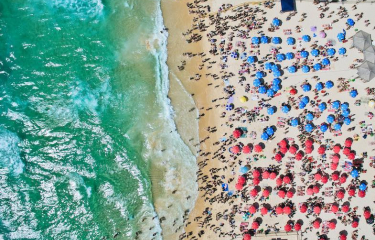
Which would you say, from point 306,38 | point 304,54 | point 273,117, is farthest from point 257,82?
point 306,38

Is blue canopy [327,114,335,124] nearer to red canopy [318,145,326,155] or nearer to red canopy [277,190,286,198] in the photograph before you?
red canopy [318,145,326,155]

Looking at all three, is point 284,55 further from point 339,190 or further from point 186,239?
point 186,239

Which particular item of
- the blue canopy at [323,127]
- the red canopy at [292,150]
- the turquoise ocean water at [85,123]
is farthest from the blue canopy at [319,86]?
the turquoise ocean water at [85,123]

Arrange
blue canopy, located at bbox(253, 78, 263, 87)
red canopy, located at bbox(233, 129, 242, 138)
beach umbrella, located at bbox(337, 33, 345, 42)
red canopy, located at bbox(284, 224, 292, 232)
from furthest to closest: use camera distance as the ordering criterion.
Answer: beach umbrella, located at bbox(337, 33, 345, 42), blue canopy, located at bbox(253, 78, 263, 87), red canopy, located at bbox(284, 224, 292, 232), red canopy, located at bbox(233, 129, 242, 138)

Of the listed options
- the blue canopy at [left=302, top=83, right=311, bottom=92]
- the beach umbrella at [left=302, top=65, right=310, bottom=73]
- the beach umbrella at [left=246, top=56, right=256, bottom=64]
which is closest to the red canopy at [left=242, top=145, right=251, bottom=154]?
the blue canopy at [left=302, top=83, right=311, bottom=92]

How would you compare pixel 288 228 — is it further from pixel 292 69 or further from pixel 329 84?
pixel 292 69
